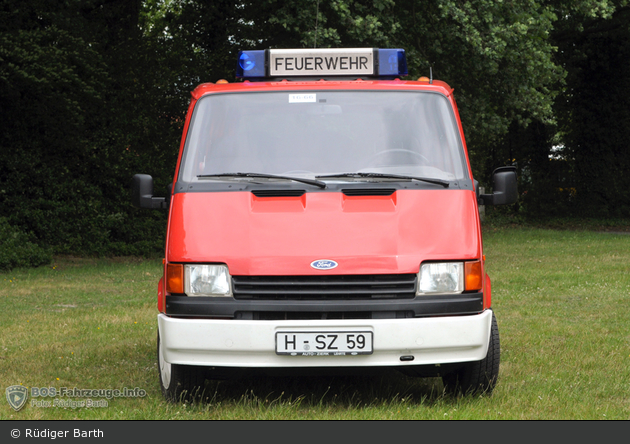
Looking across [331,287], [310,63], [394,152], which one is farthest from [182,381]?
[310,63]

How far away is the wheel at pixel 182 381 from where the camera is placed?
525 cm

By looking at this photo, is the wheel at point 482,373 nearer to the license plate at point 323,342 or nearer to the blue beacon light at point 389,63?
the license plate at point 323,342

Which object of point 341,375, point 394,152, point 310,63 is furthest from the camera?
point 310,63

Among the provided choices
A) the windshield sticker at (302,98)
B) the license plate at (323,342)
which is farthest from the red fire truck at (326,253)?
the windshield sticker at (302,98)

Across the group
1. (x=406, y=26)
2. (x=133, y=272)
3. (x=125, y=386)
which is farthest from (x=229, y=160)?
(x=406, y=26)

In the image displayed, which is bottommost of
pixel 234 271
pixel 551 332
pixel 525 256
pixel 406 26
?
pixel 525 256

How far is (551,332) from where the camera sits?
333 inches

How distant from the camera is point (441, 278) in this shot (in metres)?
4.96

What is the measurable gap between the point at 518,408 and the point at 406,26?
14.1 meters

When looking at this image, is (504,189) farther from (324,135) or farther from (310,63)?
(310,63)

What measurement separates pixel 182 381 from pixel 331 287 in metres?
1.26

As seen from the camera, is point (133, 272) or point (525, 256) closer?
point (133, 272)

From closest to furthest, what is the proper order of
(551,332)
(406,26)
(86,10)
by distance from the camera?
(551,332), (406,26), (86,10)

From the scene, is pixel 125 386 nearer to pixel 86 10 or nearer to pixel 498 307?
pixel 498 307
